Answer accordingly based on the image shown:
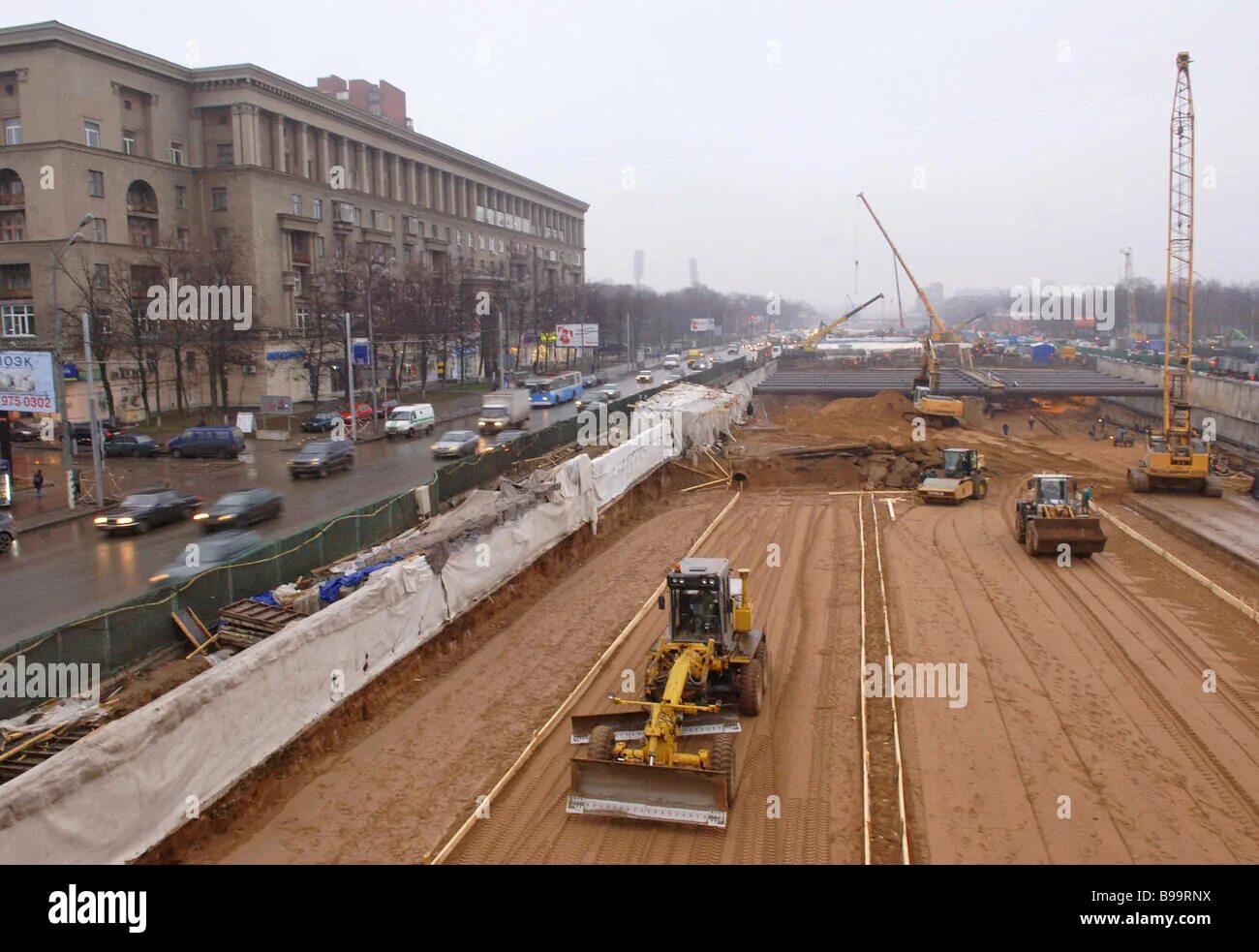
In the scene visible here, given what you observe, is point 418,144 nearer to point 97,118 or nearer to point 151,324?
point 97,118

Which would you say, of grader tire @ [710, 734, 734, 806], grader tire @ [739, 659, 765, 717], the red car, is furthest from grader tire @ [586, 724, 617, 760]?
the red car

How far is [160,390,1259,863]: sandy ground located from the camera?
36.0 ft

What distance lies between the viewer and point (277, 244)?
61.6 metres

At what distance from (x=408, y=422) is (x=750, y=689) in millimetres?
35290

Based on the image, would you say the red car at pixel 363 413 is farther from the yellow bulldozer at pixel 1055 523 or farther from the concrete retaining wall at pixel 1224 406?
the concrete retaining wall at pixel 1224 406

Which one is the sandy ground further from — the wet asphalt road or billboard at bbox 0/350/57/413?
billboard at bbox 0/350/57/413

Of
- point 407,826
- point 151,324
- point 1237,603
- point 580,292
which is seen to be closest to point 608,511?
point 1237,603

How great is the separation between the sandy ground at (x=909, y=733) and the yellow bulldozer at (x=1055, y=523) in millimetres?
655

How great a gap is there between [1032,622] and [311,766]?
1378cm

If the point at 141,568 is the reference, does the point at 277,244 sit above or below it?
above

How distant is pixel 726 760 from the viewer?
11.2 m

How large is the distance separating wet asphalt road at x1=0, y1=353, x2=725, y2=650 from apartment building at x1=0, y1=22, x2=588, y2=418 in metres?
9.65

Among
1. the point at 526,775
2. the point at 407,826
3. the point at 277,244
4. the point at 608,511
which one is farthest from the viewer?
the point at 277,244

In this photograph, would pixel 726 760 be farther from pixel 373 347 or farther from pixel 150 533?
pixel 373 347
